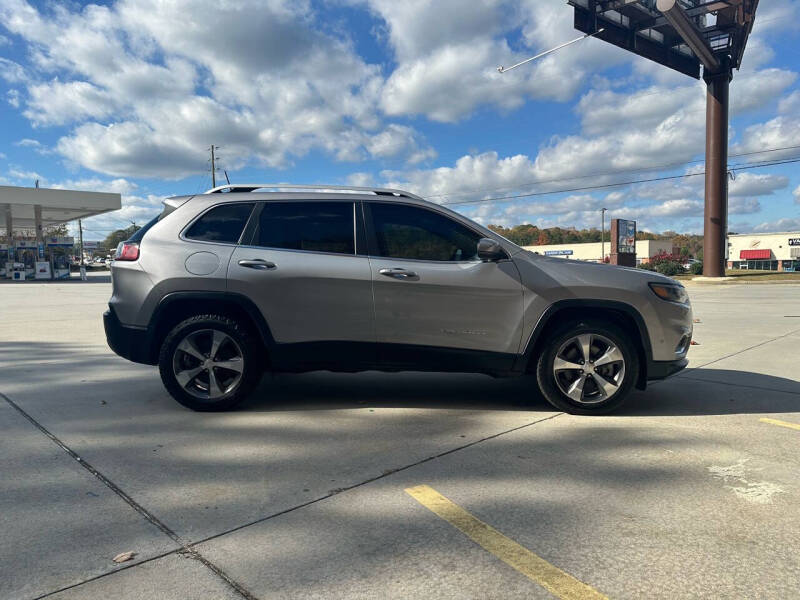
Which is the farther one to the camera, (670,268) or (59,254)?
(670,268)

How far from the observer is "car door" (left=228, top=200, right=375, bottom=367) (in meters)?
4.60

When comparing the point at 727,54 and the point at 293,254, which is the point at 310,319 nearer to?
the point at 293,254

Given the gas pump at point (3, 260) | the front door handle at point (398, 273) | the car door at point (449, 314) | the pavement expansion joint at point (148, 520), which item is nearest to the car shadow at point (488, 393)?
the car door at point (449, 314)

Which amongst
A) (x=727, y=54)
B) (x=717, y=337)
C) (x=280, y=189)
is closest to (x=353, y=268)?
(x=280, y=189)

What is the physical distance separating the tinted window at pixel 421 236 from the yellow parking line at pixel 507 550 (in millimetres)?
2157

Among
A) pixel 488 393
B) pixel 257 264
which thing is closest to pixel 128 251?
pixel 257 264

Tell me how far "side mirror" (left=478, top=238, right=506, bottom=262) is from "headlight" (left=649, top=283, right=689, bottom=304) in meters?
1.30

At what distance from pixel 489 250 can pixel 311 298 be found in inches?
58.8

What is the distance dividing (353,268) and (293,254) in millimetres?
522

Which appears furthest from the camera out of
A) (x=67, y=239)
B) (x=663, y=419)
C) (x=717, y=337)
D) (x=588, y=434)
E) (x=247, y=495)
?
(x=67, y=239)

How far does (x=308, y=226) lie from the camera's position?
4797mm

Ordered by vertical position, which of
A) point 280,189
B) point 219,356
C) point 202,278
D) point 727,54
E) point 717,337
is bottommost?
point 717,337

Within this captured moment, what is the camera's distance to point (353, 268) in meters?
4.63

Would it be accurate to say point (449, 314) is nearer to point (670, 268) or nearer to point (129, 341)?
point (129, 341)
